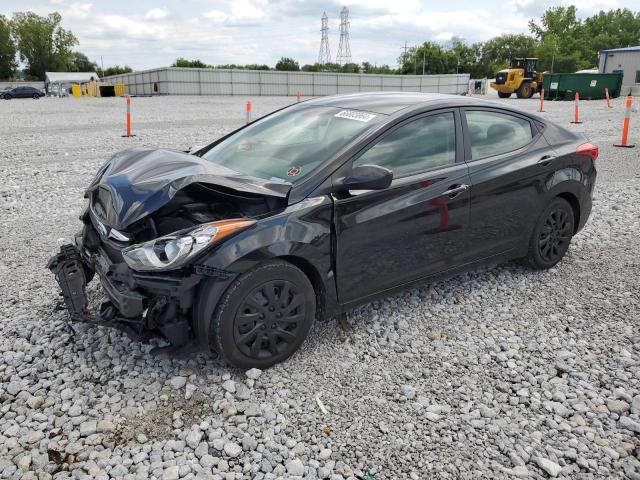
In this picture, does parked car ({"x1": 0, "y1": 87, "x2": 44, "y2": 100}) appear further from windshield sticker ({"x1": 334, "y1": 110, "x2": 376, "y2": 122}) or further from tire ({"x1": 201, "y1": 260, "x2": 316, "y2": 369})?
tire ({"x1": 201, "y1": 260, "x2": 316, "y2": 369})

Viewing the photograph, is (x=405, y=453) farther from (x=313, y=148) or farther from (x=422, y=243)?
Answer: (x=313, y=148)

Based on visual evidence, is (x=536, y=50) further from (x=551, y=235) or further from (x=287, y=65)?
(x=551, y=235)

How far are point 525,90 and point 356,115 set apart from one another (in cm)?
3603

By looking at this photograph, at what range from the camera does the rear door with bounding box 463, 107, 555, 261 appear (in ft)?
14.0

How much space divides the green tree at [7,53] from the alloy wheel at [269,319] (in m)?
116

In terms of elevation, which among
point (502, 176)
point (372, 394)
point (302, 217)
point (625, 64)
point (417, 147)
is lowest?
point (372, 394)

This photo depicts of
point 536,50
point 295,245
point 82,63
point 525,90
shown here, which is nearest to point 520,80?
point 525,90

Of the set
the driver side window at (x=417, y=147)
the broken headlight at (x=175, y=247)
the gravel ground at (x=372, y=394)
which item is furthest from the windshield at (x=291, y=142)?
the gravel ground at (x=372, y=394)

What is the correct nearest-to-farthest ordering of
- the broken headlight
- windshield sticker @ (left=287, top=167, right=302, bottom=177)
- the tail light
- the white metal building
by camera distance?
the broken headlight, windshield sticker @ (left=287, top=167, right=302, bottom=177), the tail light, the white metal building

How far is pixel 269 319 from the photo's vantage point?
3.33 metres

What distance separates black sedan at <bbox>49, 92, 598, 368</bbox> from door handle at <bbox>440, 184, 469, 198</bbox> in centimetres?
1

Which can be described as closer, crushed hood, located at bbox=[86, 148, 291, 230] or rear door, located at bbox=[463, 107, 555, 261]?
crushed hood, located at bbox=[86, 148, 291, 230]

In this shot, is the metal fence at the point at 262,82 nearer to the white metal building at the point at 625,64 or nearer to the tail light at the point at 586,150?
the white metal building at the point at 625,64

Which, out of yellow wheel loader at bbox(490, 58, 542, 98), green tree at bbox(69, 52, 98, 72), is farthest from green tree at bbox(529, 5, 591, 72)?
green tree at bbox(69, 52, 98, 72)
